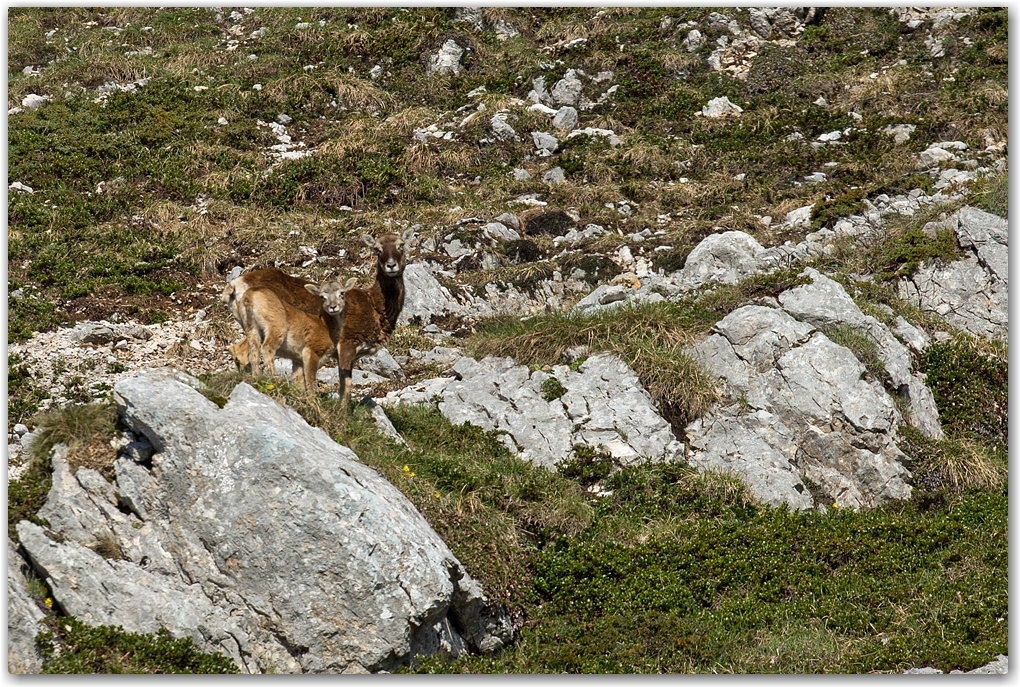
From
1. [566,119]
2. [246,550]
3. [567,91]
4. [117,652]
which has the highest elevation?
[246,550]

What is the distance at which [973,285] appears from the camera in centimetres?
1519

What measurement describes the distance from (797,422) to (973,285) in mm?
5151

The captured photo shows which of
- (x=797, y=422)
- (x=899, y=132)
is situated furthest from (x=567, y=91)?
(x=797, y=422)

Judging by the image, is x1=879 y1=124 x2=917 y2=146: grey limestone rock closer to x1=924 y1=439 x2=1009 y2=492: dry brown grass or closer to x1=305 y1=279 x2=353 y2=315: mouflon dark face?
x1=924 y1=439 x2=1009 y2=492: dry brown grass

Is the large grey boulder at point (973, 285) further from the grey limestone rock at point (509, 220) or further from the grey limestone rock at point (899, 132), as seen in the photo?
the grey limestone rock at point (509, 220)

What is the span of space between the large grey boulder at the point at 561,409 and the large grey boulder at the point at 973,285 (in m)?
5.84

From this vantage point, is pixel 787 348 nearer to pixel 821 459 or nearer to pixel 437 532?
pixel 821 459

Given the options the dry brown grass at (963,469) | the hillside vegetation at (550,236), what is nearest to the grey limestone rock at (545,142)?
the hillside vegetation at (550,236)

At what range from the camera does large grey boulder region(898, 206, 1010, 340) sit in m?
14.9

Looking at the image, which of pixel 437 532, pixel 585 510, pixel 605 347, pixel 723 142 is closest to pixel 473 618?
pixel 437 532

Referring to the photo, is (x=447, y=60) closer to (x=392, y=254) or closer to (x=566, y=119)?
(x=566, y=119)

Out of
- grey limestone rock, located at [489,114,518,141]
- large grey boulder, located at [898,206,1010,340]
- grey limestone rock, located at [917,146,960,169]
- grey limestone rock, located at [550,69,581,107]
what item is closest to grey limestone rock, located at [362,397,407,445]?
large grey boulder, located at [898,206,1010,340]

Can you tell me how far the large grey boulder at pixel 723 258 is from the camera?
1638 centimetres

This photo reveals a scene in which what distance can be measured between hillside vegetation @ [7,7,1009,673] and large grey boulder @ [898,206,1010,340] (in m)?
0.41
